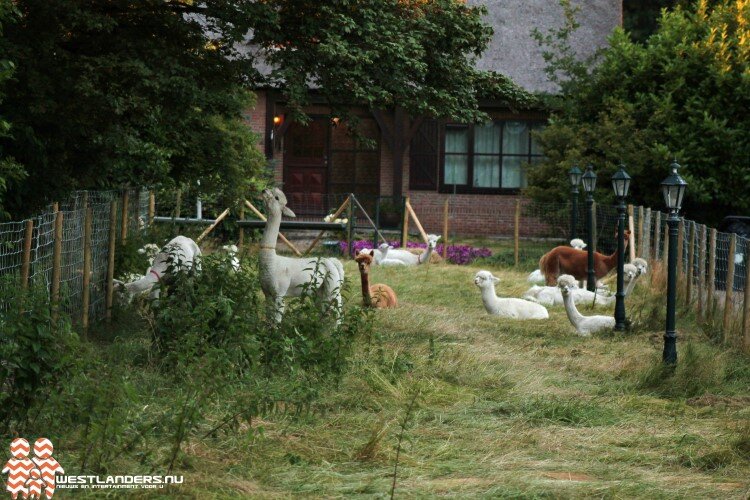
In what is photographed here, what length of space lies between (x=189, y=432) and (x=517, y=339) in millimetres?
6962

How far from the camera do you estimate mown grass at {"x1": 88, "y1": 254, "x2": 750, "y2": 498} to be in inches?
285

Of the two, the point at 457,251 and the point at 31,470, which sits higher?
the point at 457,251

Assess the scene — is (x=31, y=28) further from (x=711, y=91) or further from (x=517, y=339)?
(x=711, y=91)

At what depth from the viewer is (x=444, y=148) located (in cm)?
3288

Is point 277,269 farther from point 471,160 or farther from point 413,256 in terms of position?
point 471,160

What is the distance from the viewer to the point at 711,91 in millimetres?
26531

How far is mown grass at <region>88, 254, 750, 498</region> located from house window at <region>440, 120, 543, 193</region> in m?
19.1

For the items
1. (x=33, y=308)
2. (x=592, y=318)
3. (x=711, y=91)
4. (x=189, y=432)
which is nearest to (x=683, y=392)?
(x=592, y=318)

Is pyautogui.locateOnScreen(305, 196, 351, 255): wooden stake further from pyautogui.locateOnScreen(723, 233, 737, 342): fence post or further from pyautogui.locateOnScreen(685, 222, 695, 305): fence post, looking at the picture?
pyautogui.locateOnScreen(723, 233, 737, 342): fence post

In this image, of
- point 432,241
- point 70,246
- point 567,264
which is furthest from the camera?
point 432,241

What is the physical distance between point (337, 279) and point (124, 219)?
379cm

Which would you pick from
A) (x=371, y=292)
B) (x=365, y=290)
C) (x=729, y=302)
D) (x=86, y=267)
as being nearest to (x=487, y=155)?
(x=371, y=292)

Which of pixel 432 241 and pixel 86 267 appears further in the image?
pixel 432 241

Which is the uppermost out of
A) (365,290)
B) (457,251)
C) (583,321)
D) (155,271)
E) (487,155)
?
(487,155)
